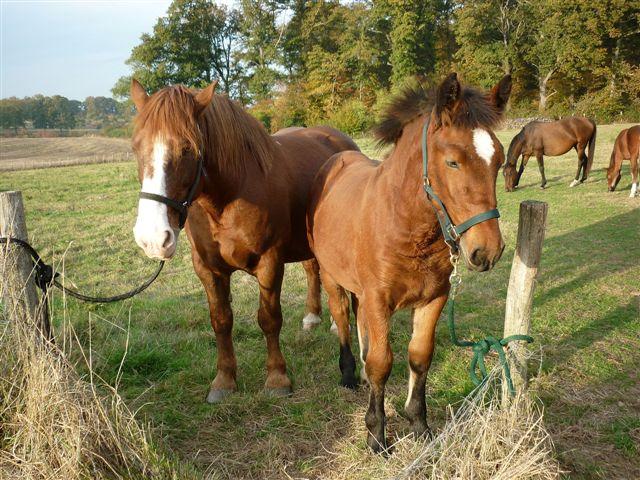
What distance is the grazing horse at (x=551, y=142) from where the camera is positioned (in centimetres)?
1128

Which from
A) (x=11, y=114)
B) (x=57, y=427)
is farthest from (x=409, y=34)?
(x=11, y=114)

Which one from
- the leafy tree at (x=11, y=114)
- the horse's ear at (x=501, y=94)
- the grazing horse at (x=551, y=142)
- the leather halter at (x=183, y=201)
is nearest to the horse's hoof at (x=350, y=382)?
the leather halter at (x=183, y=201)

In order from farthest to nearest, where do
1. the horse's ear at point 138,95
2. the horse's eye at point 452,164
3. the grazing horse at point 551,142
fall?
1. the grazing horse at point 551,142
2. the horse's ear at point 138,95
3. the horse's eye at point 452,164

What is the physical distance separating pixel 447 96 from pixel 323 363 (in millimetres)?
2614

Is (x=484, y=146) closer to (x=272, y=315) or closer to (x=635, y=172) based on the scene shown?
(x=272, y=315)

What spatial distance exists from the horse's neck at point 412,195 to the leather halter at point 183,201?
112 centimetres

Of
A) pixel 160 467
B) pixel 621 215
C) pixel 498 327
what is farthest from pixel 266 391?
pixel 621 215

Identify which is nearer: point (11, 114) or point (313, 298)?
point (313, 298)

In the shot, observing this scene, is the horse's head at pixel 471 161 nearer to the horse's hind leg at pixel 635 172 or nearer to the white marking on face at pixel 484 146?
the white marking on face at pixel 484 146

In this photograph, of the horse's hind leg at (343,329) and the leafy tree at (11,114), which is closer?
the horse's hind leg at (343,329)

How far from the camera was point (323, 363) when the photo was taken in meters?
3.77

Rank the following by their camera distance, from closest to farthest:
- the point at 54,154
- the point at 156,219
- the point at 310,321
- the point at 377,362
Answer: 1. the point at 156,219
2. the point at 377,362
3. the point at 310,321
4. the point at 54,154

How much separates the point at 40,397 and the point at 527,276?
9.27 feet

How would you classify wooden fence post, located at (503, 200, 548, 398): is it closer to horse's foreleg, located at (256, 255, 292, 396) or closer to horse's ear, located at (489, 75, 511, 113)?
horse's ear, located at (489, 75, 511, 113)
